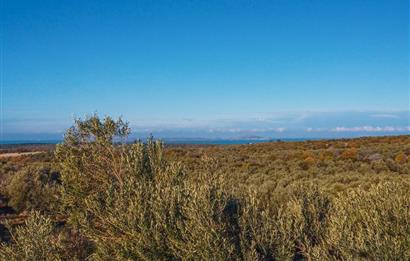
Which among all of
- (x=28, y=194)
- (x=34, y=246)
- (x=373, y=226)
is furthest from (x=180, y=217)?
(x=28, y=194)

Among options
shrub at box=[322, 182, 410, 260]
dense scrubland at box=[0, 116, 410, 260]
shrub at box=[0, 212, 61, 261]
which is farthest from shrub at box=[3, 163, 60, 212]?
shrub at box=[322, 182, 410, 260]

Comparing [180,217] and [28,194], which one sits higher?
[180,217]

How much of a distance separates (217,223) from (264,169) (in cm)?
2847

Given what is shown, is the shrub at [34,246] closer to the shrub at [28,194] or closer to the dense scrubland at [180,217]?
the dense scrubland at [180,217]

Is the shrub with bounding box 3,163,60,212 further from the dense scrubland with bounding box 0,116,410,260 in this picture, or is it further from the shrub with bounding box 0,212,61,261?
the shrub with bounding box 0,212,61,261

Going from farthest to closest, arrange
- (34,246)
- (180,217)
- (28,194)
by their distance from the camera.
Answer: (28,194) < (34,246) < (180,217)

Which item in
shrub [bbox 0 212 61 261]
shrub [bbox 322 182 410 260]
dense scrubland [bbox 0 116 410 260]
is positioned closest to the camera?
shrub [bbox 322 182 410 260]

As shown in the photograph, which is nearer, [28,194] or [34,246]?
[34,246]

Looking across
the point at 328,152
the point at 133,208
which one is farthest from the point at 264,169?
the point at 133,208

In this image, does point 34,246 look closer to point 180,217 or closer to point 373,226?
point 180,217

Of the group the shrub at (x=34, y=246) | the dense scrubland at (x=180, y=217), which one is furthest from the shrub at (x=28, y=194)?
the shrub at (x=34, y=246)

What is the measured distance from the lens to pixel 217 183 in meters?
11.5

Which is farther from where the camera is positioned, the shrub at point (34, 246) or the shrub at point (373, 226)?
the shrub at point (34, 246)

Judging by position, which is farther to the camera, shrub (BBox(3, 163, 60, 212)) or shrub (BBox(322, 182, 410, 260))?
shrub (BBox(3, 163, 60, 212))
